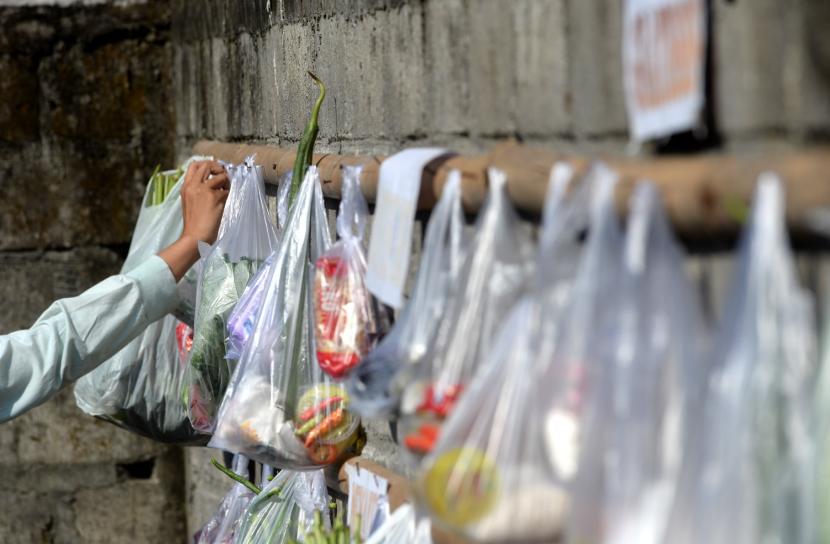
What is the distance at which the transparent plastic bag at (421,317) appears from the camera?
1.90 metres

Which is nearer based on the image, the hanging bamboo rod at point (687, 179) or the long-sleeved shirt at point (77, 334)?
the hanging bamboo rod at point (687, 179)

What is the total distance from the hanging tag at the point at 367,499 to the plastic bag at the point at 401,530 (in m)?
0.12

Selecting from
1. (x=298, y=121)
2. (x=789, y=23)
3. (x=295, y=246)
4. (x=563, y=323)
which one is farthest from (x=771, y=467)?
(x=298, y=121)

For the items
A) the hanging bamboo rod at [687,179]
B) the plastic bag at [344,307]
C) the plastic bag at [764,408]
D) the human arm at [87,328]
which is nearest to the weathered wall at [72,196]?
the human arm at [87,328]

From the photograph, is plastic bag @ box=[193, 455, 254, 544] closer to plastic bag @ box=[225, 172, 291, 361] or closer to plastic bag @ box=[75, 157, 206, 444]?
plastic bag @ box=[75, 157, 206, 444]

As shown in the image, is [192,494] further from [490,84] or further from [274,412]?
[490,84]

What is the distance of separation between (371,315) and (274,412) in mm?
366

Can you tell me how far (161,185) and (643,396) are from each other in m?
2.52

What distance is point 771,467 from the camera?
140cm

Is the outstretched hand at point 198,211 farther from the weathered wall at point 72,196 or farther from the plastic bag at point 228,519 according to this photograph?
the weathered wall at point 72,196

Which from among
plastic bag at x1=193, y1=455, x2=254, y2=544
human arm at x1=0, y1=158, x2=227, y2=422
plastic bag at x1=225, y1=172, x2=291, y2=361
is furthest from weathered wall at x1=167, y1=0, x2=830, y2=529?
plastic bag at x1=193, y1=455, x2=254, y2=544

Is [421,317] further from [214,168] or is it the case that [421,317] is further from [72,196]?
[72,196]

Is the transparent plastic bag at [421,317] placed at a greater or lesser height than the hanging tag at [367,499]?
greater

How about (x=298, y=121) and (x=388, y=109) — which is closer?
(x=388, y=109)
